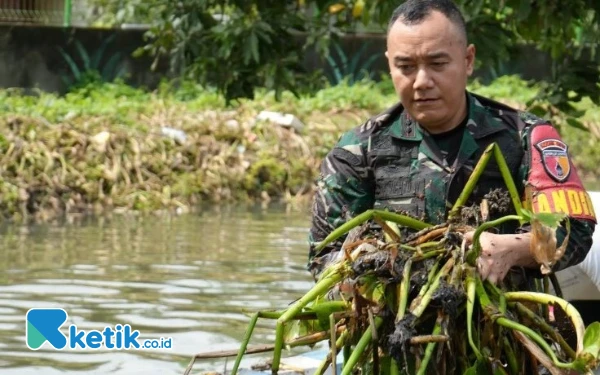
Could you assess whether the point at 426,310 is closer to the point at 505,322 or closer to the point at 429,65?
the point at 505,322

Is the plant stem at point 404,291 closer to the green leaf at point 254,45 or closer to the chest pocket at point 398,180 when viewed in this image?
the chest pocket at point 398,180

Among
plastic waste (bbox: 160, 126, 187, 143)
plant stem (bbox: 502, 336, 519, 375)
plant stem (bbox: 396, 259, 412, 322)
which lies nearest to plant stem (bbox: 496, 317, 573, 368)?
plant stem (bbox: 502, 336, 519, 375)

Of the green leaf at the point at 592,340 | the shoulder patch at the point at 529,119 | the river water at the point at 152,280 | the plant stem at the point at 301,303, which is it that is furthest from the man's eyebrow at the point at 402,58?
the river water at the point at 152,280

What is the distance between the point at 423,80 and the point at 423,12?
200 mm

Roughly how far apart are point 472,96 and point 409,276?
34.4 inches

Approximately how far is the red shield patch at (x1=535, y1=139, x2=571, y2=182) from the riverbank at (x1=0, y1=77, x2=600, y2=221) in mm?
6969

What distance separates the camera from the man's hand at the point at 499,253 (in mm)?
3049

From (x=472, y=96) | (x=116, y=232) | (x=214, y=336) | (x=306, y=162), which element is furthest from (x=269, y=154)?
(x=472, y=96)

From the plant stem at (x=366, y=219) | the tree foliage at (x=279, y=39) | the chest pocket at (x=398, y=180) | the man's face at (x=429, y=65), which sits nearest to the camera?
the plant stem at (x=366, y=219)

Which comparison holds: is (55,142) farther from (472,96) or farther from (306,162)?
(472,96)

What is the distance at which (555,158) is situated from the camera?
3480 mm

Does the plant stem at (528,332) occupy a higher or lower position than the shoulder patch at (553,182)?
lower

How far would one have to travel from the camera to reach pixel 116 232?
9.59 metres
